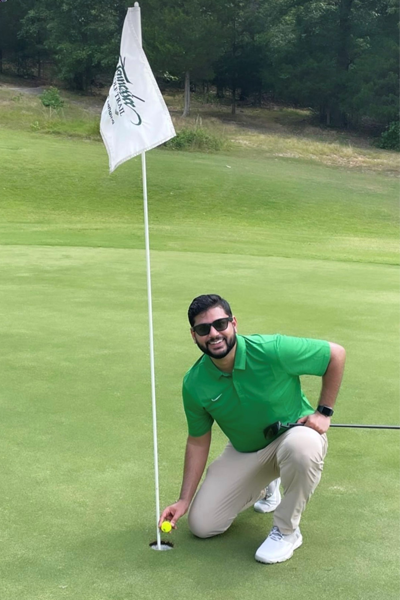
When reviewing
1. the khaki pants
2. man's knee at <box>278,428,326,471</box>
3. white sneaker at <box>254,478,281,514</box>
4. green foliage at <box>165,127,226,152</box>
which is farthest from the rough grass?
man's knee at <box>278,428,326,471</box>

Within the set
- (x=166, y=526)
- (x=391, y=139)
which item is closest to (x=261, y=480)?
(x=166, y=526)

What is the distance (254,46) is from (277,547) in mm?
50571

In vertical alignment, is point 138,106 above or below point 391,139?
above

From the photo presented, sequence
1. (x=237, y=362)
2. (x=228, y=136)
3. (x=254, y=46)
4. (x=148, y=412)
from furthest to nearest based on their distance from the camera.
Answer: (x=254, y=46) < (x=228, y=136) < (x=148, y=412) < (x=237, y=362)

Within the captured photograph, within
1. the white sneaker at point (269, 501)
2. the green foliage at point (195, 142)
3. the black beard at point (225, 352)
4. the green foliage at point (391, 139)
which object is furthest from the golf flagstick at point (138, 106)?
the green foliage at point (391, 139)

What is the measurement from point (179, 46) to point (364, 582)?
42823 mm

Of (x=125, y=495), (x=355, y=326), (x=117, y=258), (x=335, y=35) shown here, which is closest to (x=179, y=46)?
(x=335, y=35)

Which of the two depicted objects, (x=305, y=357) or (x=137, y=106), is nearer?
(x=305, y=357)

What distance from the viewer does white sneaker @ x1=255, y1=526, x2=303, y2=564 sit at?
10.6 ft

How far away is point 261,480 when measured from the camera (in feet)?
12.3

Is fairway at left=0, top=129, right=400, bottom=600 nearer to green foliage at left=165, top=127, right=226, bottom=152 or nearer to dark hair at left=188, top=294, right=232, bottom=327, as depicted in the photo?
dark hair at left=188, top=294, right=232, bottom=327

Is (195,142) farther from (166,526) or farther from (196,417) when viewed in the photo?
(166,526)

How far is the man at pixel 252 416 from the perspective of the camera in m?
3.42

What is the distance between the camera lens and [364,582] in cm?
305
